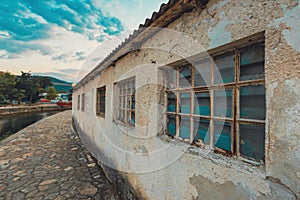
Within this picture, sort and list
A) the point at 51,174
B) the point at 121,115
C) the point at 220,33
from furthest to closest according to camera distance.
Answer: the point at 51,174, the point at 121,115, the point at 220,33

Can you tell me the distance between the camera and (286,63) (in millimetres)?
1067

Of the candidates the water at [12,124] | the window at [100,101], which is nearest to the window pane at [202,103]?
the window at [100,101]

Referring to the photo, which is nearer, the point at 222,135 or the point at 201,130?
the point at 222,135

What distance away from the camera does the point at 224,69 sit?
5.31ft

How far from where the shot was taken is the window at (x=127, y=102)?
3.50 m

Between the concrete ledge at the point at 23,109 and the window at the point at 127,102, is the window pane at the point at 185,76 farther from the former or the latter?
the concrete ledge at the point at 23,109

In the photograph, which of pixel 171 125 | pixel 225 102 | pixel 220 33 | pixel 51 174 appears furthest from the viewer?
pixel 51 174

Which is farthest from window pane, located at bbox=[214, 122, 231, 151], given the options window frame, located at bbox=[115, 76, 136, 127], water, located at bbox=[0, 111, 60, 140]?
water, located at bbox=[0, 111, 60, 140]

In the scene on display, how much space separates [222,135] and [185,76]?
2.76ft

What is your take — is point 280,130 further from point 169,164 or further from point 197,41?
point 169,164

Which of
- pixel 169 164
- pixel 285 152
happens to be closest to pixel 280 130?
pixel 285 152

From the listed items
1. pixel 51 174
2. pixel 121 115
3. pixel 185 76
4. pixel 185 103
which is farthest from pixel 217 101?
pixel 51 174

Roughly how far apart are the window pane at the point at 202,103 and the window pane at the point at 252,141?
0.41m

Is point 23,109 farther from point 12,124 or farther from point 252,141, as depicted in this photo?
point 252,141
